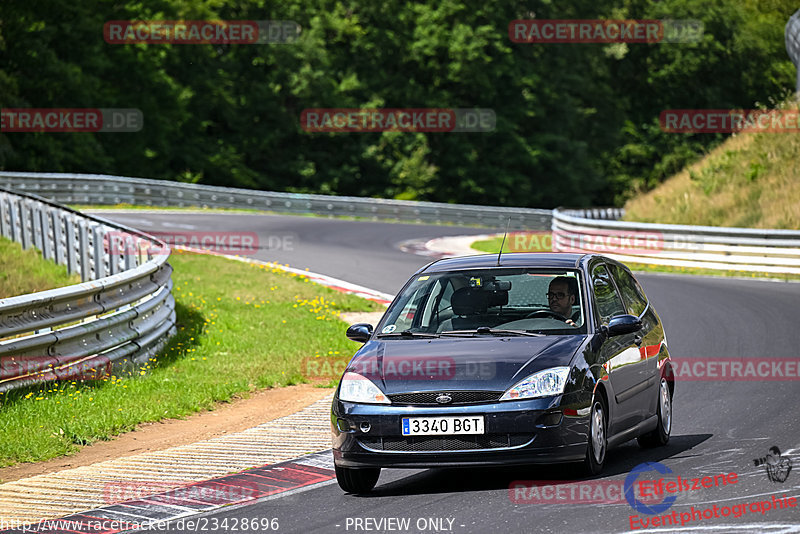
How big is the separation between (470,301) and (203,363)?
5675 millimetres

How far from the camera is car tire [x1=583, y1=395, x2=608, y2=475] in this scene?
7.62 metres

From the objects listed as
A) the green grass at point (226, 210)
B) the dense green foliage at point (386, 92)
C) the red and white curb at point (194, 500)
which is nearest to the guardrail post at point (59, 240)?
the red and white curb at point (194, 500)

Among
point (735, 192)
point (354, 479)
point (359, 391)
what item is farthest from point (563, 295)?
point (735, 192)

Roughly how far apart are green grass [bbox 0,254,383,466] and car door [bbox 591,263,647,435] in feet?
14.0

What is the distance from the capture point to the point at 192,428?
34.8ft

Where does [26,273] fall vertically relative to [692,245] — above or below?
above

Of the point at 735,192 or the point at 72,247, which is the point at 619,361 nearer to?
the point at 72,247

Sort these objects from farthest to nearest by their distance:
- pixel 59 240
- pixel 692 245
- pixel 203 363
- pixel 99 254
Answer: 1. pixel 692 245
2. pixel 59 240
3. pixel 99 254
4. pixel 203 363

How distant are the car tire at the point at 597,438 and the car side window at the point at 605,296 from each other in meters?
0.84

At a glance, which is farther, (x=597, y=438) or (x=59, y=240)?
(x=59, y=240)

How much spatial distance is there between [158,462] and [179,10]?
169 feet

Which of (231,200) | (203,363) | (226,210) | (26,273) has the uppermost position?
(26,273)

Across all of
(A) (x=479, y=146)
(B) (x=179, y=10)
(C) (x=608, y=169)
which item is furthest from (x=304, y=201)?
(C) (x=608, y=169)

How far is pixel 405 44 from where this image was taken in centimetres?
6631
